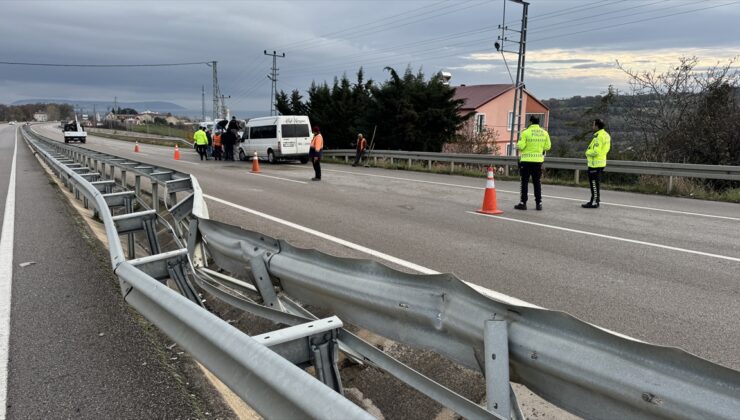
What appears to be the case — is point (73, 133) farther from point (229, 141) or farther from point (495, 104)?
point (495, 104)

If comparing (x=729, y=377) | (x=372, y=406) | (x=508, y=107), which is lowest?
(x=372, y=406)

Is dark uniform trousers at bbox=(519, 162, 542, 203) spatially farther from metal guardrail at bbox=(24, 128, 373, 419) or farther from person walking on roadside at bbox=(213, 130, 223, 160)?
person walking on roadside at bbox=(213, 130, 223, 160)

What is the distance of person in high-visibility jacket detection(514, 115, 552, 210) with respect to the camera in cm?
1048

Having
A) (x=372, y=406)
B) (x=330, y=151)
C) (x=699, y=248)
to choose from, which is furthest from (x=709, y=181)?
(x=330, y=151)

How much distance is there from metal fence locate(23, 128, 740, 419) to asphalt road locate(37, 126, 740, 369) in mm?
2599

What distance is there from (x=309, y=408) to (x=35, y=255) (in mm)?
6299

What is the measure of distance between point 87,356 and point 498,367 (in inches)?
121

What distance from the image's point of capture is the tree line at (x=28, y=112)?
183500 mm

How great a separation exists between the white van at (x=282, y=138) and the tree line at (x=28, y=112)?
181025 millimetres

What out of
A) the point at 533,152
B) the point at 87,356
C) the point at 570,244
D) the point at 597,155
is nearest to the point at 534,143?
the point at 533,152

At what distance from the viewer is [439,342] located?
231cm

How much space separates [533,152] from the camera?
10609mm

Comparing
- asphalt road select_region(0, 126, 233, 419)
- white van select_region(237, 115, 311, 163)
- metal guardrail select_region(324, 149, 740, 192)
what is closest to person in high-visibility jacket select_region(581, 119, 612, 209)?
metal guardrail select_region(324, 149, 740, 192)

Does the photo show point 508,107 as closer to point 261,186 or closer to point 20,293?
point 261,186
